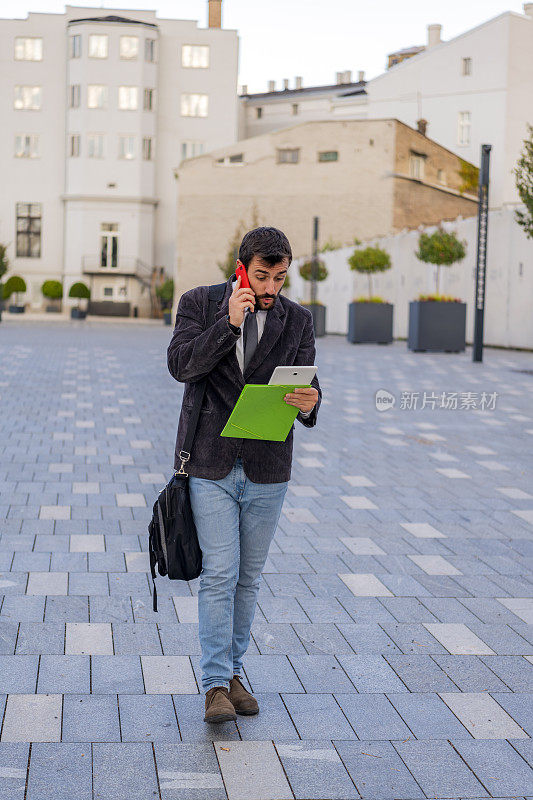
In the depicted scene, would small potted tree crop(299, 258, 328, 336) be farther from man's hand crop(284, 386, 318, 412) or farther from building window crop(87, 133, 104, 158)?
man's hand crop(284, 386, 318, 412)

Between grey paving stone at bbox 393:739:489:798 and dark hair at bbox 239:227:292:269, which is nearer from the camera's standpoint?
grey paving stone at bbox 393:739:489:798

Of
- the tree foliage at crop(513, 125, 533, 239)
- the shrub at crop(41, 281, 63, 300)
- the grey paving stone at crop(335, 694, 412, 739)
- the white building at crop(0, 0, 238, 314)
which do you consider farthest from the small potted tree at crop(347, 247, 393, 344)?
the shrub at crop(41, 281, 63, 300)

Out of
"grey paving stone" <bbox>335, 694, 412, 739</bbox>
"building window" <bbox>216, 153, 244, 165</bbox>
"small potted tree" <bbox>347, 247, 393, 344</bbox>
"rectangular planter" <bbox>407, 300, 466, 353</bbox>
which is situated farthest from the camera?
"building window" <bbox>216, 153, 244, 165</bbox>

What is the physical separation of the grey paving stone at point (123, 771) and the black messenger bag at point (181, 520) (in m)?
0.58

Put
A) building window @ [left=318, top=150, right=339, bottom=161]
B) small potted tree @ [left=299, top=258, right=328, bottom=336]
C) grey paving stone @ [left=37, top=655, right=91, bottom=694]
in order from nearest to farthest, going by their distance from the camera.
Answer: grey paving stone @ [left=37, top=655, right=91, bottom=694] < small potted tree @ [left=299, top=258, right=328, bottom=336] < building window @ [left=318, top=150, right=339, bottom=161]

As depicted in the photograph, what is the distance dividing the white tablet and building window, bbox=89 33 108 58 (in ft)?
216

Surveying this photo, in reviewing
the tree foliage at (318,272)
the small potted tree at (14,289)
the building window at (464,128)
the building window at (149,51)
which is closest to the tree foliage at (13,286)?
the small potted tree at (14,289)

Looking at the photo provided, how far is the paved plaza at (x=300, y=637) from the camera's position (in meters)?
3.48

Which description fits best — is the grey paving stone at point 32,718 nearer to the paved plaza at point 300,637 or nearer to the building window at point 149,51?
the paved plaza at point 300,637

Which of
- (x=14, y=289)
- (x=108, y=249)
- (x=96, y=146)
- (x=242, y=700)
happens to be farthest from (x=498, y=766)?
(x=96, y=146)

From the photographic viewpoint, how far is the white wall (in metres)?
26.9

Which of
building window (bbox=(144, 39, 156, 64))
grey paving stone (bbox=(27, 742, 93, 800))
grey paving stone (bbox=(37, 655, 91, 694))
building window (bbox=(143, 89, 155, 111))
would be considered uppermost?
building window (bbox=(144, 39, 156, 64))

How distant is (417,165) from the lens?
2174 inches

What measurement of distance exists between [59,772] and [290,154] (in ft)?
177
